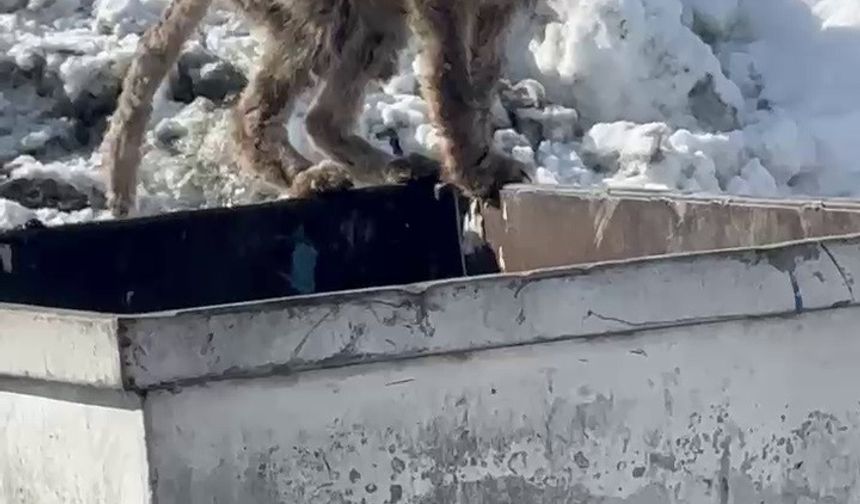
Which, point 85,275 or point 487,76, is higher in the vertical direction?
point 487,76

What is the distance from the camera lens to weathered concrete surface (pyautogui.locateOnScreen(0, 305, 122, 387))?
1944 millimetres

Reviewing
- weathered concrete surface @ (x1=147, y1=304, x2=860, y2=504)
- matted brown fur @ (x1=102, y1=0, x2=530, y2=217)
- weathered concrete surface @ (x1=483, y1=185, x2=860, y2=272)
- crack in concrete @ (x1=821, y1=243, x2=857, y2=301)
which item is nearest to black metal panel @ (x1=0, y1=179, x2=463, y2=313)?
weathered concrete surface @ (x1=483, y1=185, x2=860, y2=272)

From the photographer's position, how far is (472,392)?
206 centimetres

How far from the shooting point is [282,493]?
2.01 metres

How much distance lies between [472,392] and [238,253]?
1.58 meters

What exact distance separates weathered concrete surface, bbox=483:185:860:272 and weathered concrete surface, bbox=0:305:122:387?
1.27 m

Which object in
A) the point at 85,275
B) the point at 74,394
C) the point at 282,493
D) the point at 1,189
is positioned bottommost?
the point at 282,493

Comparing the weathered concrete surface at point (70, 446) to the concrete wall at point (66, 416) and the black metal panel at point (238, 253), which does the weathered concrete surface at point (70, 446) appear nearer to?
the concrete wall at point (66, 416)

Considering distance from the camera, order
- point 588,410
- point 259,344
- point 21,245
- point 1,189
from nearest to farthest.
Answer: point 259,344, point 588,410, point 21,245, point 1,189

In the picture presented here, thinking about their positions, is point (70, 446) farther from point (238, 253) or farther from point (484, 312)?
point (238, 253)

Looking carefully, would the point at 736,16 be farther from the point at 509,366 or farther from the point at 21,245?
the point at 509,366

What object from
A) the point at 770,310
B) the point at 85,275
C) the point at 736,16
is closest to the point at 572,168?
the point at 736,16

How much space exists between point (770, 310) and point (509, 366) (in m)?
0.33

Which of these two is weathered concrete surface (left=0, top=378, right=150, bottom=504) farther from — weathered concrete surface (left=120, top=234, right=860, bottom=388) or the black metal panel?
the black metal panel
